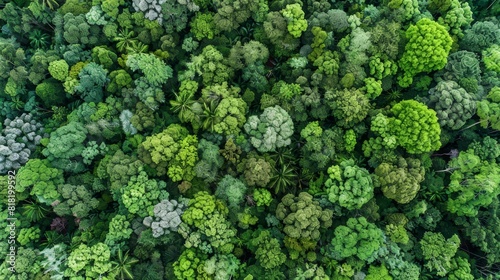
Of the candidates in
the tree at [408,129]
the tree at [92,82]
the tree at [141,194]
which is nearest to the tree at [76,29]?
the tree at [92,82]

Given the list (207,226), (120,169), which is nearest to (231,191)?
(207,226)

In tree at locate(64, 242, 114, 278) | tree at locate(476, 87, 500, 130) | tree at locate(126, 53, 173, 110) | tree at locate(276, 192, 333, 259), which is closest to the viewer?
tree at locate(64, 242, 114, 278)

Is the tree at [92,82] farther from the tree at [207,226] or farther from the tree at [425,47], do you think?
the tree at [425,47]

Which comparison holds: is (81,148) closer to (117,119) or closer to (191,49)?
(117,119)

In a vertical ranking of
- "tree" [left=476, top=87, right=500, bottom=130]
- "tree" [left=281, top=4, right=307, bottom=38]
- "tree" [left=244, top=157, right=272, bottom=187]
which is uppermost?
"tree" [left=281, top=4, right=307, bottom=38]

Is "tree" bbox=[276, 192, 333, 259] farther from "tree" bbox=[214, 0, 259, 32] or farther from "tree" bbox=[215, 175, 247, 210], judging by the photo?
"tree" bbox=[214, 0, 259, 32]

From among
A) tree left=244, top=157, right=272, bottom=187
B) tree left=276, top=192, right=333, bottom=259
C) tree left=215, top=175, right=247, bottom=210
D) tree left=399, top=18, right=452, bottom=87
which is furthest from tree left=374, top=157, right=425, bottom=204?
tree left=215, top=175, right=247, bottom=210
